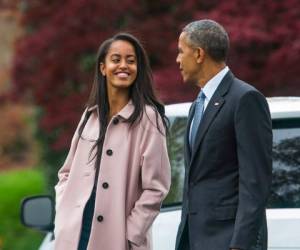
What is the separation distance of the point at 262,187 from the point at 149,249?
619 mm

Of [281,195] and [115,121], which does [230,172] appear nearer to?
[115,121]

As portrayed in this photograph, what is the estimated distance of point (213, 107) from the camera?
5172mm

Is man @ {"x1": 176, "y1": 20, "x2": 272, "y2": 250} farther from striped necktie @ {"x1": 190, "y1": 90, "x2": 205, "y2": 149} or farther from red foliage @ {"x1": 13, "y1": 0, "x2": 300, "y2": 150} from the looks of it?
red foliage @ {"x1": 13, "y1": 0, "x2": 300, "y2": 150}

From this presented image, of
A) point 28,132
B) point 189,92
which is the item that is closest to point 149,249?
point 189,92

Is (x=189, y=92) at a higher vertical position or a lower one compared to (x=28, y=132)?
higher

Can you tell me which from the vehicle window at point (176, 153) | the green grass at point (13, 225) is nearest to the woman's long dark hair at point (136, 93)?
the vehicle window at point (176, 153)

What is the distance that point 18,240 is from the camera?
51.9 feet

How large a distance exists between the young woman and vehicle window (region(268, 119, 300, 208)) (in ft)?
2.33

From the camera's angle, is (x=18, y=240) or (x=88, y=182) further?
(x=18, y=240)

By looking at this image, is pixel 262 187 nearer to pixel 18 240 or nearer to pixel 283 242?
pixel 283 242

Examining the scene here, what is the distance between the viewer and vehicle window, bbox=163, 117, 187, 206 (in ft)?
20.6

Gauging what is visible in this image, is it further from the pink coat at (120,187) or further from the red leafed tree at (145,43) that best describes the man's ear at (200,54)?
the red leafed tree at (145,43)

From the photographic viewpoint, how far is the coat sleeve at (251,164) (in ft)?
16.2

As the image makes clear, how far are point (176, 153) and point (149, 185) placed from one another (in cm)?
117
